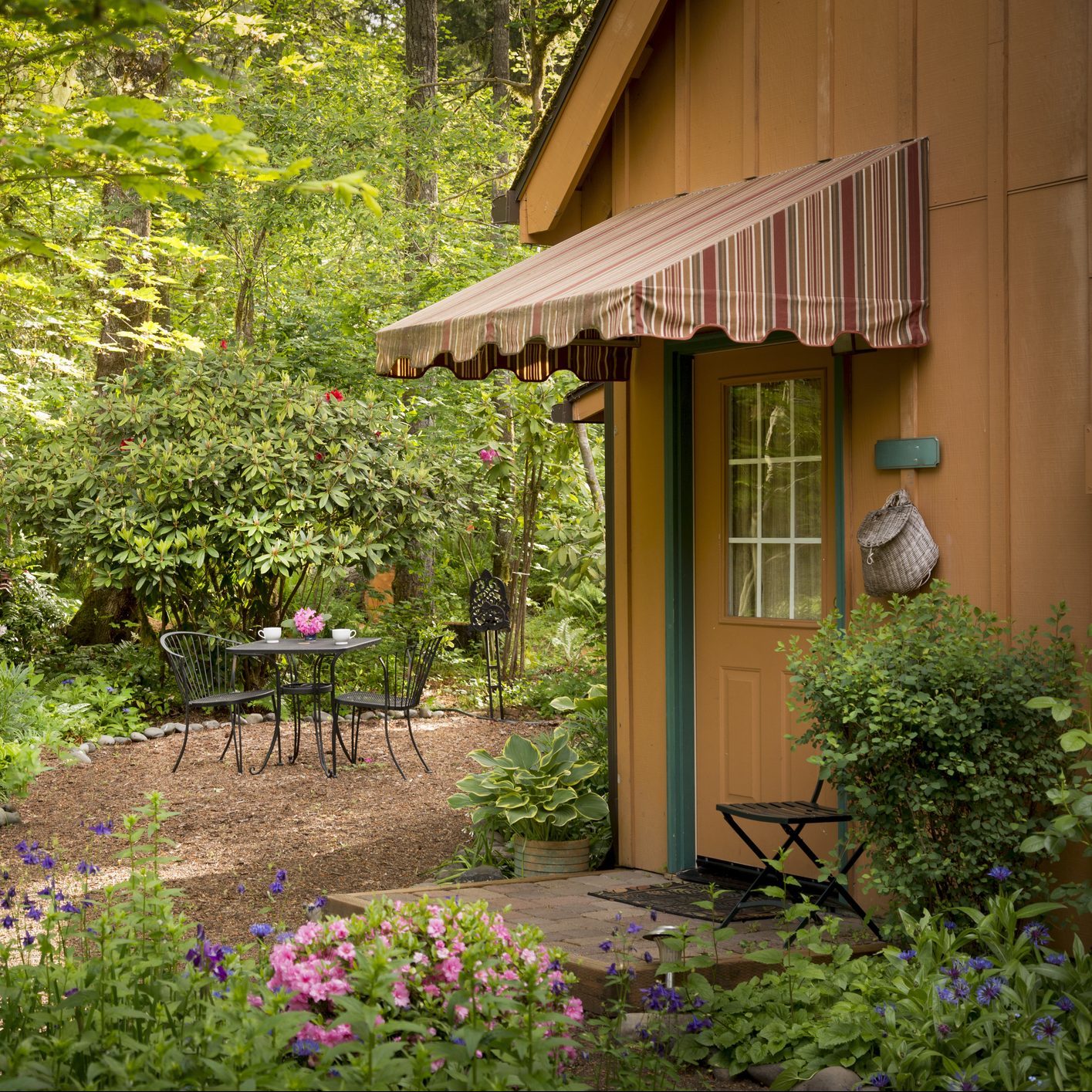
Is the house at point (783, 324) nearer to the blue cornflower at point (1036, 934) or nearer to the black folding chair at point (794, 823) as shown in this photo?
the black folding chair at point (794, 823)

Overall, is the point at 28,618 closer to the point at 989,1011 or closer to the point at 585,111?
the point at 585,111

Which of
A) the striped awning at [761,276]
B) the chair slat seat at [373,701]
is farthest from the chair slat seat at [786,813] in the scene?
the chair slat seat at [373,701]

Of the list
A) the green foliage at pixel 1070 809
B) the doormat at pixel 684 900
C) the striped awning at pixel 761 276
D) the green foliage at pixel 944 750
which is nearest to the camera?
the green foliage at pixel 1070 809

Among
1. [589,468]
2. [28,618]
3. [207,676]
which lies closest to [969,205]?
[207,676]

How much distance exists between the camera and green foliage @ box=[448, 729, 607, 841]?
239 inches

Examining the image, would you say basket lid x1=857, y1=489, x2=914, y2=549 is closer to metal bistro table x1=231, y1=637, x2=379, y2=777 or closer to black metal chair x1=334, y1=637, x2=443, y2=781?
black metal chair x1=334, y1=637, x2=443, y2=781

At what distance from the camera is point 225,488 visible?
1083 centimetres

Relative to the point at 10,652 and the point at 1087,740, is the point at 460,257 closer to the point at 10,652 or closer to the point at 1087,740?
the point at 10,652

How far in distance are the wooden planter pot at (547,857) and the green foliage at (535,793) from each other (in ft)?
0.19

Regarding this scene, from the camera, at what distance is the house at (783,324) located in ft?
15.0

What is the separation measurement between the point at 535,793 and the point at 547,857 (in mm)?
320

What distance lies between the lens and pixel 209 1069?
2.87 metres

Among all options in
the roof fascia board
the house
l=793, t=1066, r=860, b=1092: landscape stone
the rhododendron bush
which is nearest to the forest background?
the roof fascia board

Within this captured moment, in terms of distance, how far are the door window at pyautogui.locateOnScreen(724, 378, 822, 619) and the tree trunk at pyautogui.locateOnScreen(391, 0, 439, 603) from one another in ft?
27.0
